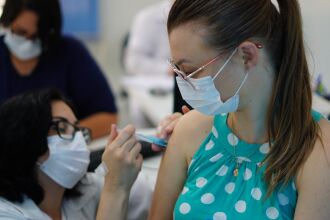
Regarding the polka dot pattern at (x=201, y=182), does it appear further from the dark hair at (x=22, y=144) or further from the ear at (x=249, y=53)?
the dark hair at (x=22, y=144)

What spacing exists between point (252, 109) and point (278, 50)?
0.16m

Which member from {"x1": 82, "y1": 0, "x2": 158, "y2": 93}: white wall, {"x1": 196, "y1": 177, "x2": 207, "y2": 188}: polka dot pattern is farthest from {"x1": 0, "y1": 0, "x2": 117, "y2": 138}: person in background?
{"x1": 82, "y1": 0, "x2": 158, "y2": 93}: white wall

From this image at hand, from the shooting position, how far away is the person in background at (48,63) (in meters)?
2.19

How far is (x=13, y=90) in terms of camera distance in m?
2.31

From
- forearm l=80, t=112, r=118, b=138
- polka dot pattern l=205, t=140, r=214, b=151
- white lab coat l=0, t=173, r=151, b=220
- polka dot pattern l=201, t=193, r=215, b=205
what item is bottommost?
forearm l=80, t=112, r=118, b=138

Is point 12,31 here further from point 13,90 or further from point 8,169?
point 8,169

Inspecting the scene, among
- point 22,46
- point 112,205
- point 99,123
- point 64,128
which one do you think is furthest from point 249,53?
point 22,46

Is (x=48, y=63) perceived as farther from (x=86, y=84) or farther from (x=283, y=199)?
(x=283, y=199)

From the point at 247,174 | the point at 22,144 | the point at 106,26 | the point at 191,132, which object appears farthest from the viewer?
the point at 106,26

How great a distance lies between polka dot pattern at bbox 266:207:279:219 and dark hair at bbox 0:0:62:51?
1512mm

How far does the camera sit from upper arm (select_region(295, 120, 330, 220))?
1.05 metres

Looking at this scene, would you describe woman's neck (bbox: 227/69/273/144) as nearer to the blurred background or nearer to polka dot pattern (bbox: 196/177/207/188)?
polka dot pattern (bbox: 196/177/207/188)

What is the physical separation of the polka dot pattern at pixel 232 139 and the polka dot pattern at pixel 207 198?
141 mm

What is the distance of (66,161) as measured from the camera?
151 centimetres
